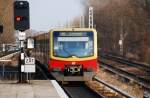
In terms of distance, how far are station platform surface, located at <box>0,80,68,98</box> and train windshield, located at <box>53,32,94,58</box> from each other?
351cm

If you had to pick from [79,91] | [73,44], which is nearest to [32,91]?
[79,91]

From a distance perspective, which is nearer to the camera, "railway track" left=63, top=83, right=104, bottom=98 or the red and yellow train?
"railway track" left=63, top=83, right=104, bottom=98

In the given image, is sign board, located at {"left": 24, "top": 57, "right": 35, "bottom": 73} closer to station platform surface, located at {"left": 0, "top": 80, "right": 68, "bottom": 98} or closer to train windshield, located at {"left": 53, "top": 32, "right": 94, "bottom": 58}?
station platform surface, located at {"left": 0, "top": 80, "right": 68, "bottom": 98}

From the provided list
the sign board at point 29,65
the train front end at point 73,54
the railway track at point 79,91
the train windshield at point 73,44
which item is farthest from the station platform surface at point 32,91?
the train windshield at point 73,44

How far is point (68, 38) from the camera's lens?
27.9 meters

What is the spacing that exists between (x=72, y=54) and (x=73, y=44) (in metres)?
0.51

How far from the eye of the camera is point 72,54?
1091 inches

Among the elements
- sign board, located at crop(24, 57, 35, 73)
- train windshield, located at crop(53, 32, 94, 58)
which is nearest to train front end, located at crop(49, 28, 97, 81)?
train windshield, located at crop(53, 32, 94, 58)

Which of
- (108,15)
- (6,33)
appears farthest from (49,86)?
(6,33)

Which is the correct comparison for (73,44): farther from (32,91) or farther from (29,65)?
(32,91)

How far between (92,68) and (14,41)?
3525 inches

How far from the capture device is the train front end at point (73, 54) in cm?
2733

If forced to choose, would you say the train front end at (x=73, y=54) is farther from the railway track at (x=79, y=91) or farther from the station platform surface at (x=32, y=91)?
the station platform surface at (x=32, y=91)

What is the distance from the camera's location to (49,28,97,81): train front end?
27.3 meters
